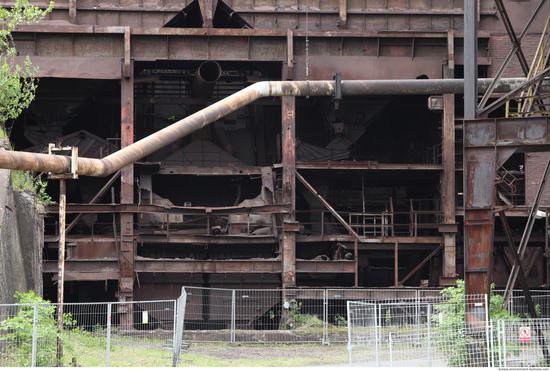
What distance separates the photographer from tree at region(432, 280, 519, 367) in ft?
33.3

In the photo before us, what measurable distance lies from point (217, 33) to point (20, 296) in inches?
435

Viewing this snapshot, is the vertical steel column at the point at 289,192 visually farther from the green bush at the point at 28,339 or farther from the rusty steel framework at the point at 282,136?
the green bush at the point at 28,339

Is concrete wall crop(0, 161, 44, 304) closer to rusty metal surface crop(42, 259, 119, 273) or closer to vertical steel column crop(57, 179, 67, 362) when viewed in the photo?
vertical steel column crop(57, 179, 67, 362)

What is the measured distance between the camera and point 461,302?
36.6 ft

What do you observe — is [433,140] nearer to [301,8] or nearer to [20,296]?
[301,8]

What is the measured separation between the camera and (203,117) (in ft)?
41.9

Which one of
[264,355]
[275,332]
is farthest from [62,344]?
[275,332]

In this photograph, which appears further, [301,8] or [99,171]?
[301,8]

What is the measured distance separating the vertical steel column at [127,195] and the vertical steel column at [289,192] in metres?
4.81

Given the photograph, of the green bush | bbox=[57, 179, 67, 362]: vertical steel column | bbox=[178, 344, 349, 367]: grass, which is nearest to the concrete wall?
the green bush

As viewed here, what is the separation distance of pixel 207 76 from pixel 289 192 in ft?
16.6

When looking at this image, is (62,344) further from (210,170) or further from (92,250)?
(210,170)

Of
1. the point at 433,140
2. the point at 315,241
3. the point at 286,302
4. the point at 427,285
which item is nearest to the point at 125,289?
the point at 286,302

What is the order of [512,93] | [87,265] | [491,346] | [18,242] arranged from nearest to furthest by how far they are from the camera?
[491,346] → [512,93] → [18,242] → [87,265]
